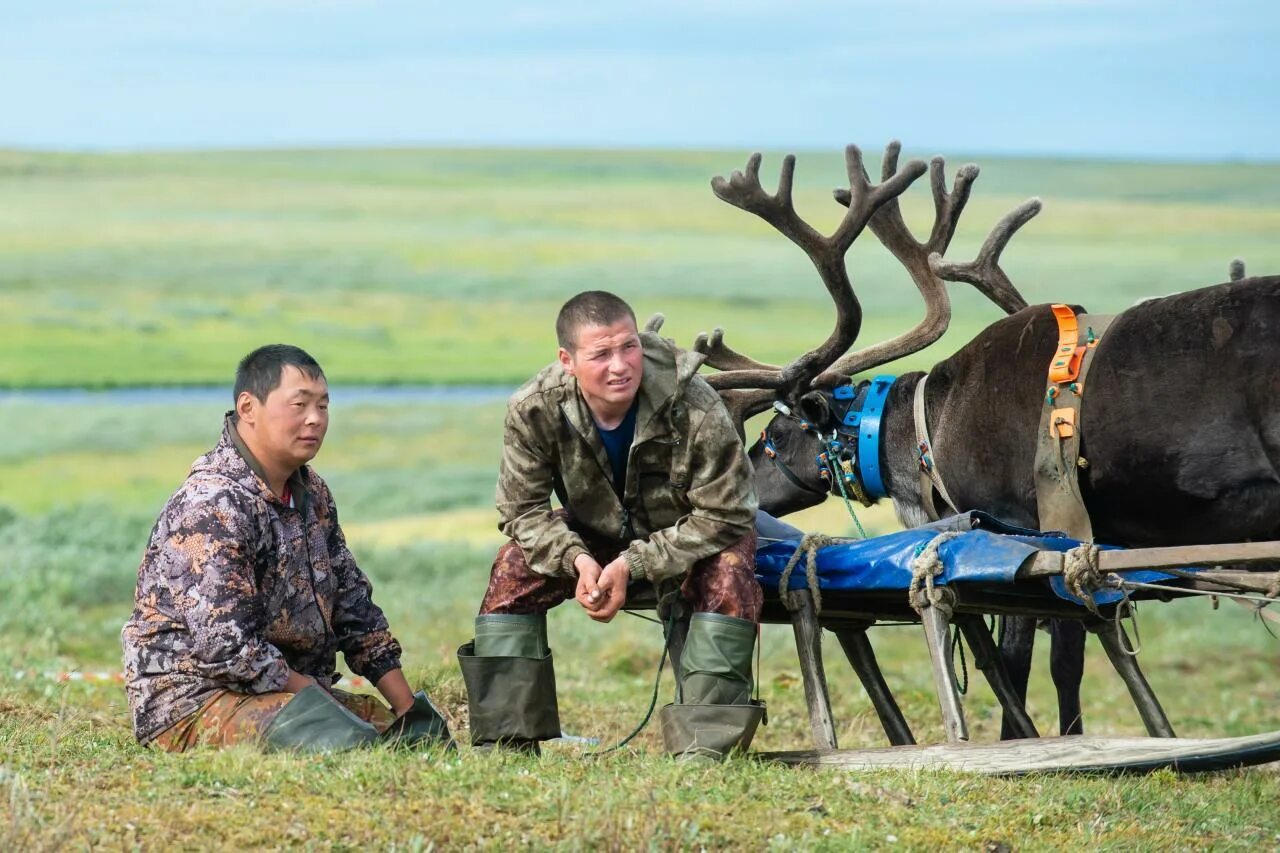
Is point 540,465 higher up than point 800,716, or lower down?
higher up

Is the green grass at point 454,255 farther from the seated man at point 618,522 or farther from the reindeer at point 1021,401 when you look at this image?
the seated man at point 618,522

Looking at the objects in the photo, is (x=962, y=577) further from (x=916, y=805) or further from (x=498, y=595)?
(x=498, y=595)

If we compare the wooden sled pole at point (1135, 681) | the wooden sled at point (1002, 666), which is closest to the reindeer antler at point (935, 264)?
the wooden sled at point (1002, 666)

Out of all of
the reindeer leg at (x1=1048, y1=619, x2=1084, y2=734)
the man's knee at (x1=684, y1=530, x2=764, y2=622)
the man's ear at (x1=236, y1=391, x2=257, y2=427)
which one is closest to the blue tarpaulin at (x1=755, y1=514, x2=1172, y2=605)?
the man's knee at (x1=684, y1=530, x2=764, y2=622)

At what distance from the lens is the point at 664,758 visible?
544 centimetres

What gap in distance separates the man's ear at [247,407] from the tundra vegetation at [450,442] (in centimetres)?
121

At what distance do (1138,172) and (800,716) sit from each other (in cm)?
3786

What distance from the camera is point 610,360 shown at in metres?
5.45

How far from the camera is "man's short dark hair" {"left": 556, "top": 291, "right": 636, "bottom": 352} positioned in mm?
5465

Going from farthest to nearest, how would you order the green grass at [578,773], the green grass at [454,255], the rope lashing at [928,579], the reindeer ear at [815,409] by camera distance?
the green grass at [454,255]
the reindeer ear at [815,409]
the rope lashing at [928,579]
the green grass at [578,773]

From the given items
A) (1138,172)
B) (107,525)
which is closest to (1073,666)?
(107,525)

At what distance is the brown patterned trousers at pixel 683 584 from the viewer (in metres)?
5.62

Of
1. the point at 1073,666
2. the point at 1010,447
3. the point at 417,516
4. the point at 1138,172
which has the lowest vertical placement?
the point at 417,516

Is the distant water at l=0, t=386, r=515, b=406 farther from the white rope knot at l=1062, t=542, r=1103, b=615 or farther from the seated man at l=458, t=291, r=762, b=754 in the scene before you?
the white rope knot at l=1062, t=542, r=1103, b=615
